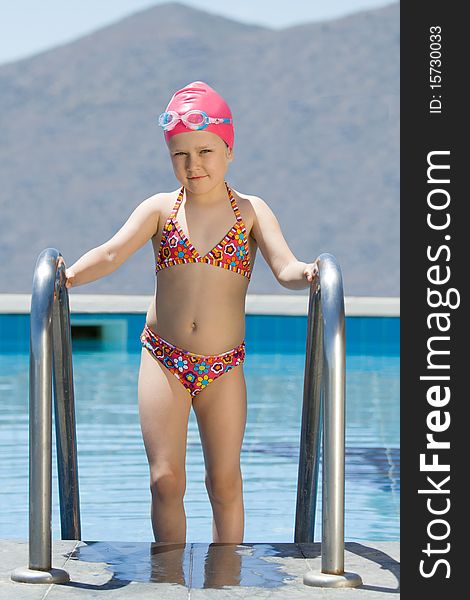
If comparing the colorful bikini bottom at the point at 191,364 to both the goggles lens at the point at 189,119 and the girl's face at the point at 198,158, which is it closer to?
the girl's face at the point at 198,158

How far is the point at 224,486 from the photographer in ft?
12.3

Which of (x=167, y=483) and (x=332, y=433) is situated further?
(x=167, y=483)

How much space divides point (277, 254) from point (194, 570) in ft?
3.25

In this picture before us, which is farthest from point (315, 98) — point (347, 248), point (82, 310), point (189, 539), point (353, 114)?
point (189, 539)

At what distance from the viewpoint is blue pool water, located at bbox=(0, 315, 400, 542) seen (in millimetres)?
5609

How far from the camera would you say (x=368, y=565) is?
3291 millimetres

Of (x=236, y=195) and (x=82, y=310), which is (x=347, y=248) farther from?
(x=236, y=195)

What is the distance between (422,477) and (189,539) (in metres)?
2.78

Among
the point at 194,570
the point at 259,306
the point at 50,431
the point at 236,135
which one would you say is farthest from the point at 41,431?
the point at 236,135

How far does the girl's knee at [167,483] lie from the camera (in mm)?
3635

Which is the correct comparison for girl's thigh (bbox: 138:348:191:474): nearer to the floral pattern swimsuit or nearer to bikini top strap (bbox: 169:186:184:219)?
the floral pattern swimsuit

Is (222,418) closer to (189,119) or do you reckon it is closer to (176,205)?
(176,205)

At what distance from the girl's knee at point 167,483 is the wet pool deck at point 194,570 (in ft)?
0.60

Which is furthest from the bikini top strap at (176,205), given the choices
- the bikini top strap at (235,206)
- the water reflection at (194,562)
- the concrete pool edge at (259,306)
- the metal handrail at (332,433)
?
the concrete pool edge at (259,306)
